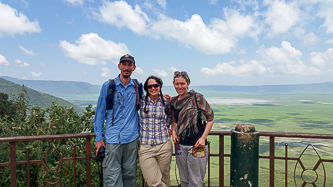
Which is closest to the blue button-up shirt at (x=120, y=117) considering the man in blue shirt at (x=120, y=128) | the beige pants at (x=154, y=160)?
the man in blue shirt at (x=120, y=128)

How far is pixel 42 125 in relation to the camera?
4.33 metres

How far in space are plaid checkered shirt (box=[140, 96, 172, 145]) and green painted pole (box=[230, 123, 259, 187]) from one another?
30.4 inches

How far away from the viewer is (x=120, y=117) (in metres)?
2.49

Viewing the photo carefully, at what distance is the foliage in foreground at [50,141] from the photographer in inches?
160

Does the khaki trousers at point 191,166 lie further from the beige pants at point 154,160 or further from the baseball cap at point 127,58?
the baseball cap at point 127,58

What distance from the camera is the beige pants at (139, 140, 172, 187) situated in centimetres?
243

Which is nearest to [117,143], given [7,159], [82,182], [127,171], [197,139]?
[127,171]

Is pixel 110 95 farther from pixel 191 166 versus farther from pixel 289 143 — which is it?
pixel 289 143

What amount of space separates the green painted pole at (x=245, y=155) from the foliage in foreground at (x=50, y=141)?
2.94m

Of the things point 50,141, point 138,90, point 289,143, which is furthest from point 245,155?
point 289,143

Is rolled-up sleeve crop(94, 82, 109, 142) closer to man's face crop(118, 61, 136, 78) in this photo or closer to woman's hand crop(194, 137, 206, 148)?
man's face crop(118, 61, 136, 78)

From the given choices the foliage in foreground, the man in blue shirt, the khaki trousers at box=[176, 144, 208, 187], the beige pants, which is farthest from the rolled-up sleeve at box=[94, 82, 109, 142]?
the foliage in foreground

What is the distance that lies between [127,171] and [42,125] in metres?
2.66

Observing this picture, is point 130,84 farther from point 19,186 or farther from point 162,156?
point 19,186
